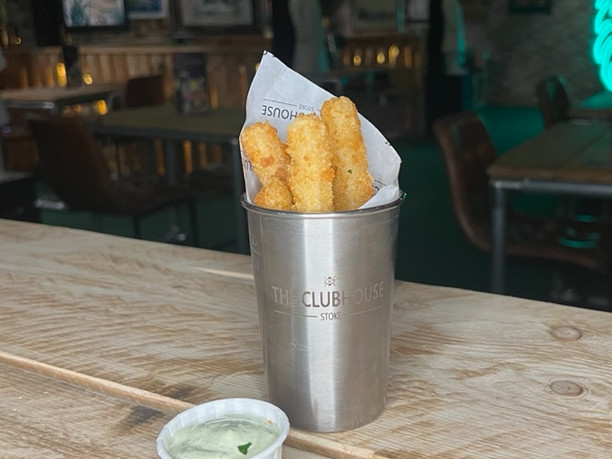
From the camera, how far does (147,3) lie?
4984 millimetres

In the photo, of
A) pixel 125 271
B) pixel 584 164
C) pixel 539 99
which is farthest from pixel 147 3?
pixel 125 271

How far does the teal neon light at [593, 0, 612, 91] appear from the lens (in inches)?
148

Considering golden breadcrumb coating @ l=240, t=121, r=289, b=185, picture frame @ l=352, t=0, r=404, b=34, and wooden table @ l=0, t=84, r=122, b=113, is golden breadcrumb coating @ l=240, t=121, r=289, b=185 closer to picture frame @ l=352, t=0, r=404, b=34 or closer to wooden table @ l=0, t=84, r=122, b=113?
wooden table @ l=0, t=84, r=122, b=113

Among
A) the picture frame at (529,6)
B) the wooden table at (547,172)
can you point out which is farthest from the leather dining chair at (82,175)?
the picture frame at (529,6)

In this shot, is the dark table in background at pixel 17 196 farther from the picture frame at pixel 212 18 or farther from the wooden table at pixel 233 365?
the picture frame at pixel 212 18

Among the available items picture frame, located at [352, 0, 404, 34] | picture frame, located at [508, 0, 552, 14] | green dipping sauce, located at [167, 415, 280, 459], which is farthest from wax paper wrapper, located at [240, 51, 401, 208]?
picture frame, located at [508, 0, 552, 14]

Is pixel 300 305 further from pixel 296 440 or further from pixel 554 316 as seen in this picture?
pixel 554 316

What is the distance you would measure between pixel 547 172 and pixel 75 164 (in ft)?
6.53

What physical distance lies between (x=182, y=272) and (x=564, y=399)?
662 mm

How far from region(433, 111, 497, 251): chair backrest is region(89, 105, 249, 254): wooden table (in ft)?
2.49

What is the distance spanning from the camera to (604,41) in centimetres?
381

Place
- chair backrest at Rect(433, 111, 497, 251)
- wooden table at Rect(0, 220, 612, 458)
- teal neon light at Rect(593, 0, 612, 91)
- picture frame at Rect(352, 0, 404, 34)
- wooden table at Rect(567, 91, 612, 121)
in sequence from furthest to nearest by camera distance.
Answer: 1. picture frame at Rect(352, 0, 404, 34)
2. teal neon light at Rect(593, 0, 612, 91)
3. wooden table at Rect(567, 91, 612, 121)
4. chair backrest at Rect(433, 111, 497, 251)
5. wooden table at Rect(0, 220, 612, 458)

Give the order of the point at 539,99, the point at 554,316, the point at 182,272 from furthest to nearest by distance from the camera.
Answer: the point at 539,99
the point at 182,272
the point at 554,316

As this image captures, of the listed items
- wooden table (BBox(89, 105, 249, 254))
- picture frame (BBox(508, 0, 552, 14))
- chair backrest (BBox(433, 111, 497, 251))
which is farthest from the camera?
picture frame (BBox(508, 0, 552, 14))
